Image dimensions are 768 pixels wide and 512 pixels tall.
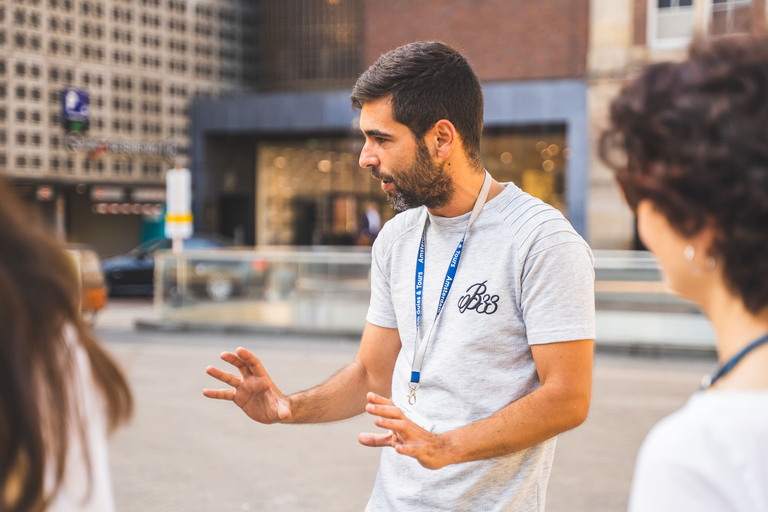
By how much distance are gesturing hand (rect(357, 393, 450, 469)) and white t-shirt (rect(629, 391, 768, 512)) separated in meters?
0.74

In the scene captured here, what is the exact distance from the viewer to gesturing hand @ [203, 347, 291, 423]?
75.5 inches

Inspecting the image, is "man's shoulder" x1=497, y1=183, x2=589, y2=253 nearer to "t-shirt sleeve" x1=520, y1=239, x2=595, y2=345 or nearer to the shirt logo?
"t-shirt sleeve" x1=520, y1=239, x2=595, y2=345

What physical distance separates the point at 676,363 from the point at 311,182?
72.0 feet

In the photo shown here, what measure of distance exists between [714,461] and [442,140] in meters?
1.28

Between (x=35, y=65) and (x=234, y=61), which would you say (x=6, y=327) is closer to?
(x=35, y=65)

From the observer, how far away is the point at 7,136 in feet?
80.2

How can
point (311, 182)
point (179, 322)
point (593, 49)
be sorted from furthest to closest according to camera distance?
point (311, 182)
point (593, 49)
point (179, 322)

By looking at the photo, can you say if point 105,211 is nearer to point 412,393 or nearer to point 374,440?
Result: point 412,393

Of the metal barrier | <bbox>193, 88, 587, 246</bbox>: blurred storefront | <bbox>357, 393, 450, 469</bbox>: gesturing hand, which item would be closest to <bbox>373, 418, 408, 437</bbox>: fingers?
<bbox>357, 393, 450, 469</bbox>: gesturing hand

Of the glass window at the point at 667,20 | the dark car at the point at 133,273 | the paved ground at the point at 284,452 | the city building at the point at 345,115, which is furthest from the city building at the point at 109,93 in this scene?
the paved ground at the point at 284,452

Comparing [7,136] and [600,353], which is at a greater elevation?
[7,136]

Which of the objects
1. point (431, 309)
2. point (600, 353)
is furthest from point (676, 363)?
point (431, 309)

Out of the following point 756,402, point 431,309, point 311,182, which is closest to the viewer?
point 756,402

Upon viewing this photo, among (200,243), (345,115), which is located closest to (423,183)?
(200,243)
